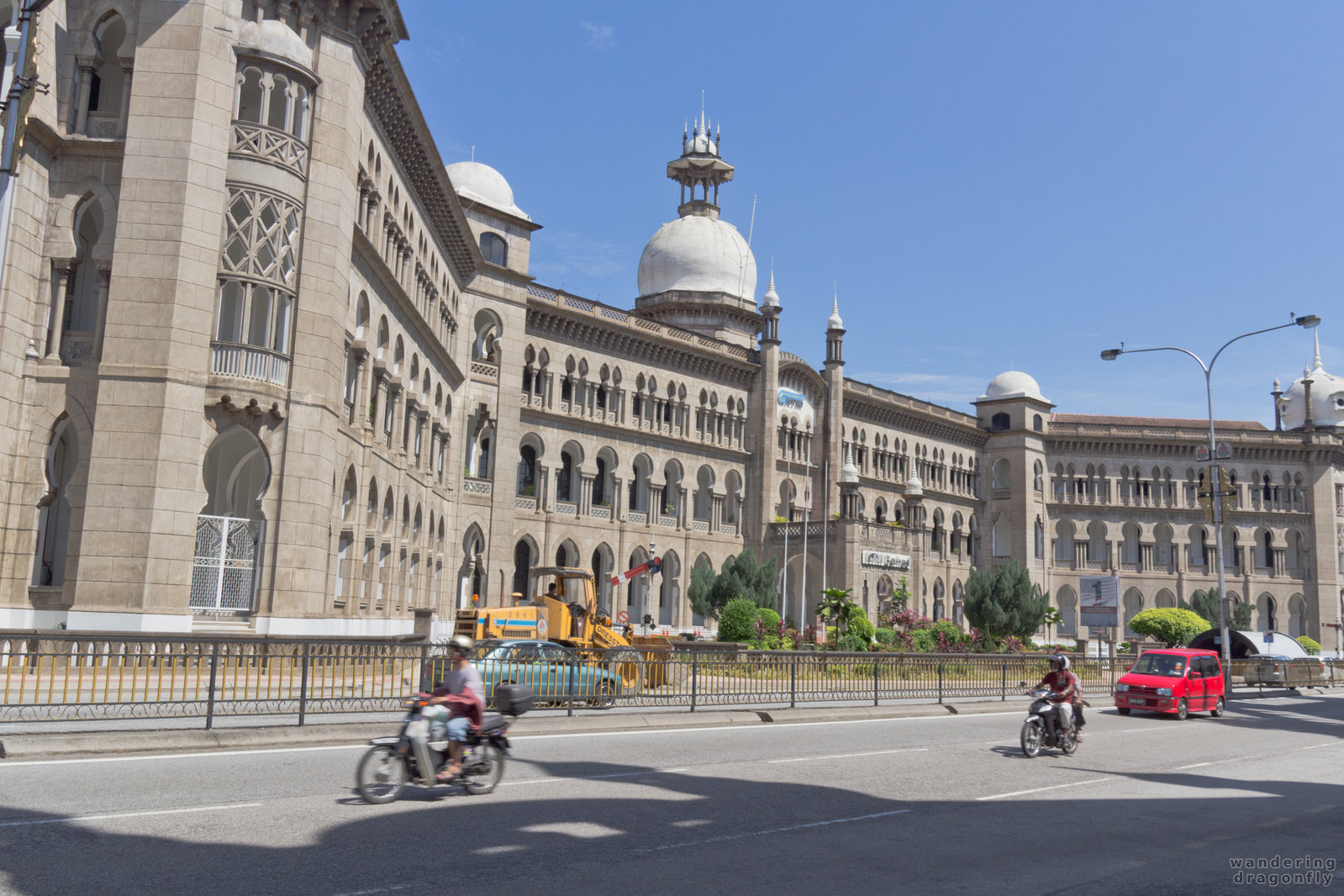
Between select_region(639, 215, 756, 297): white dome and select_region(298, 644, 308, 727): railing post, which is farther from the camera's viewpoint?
select_region(639, 215, 756, 297): white dome

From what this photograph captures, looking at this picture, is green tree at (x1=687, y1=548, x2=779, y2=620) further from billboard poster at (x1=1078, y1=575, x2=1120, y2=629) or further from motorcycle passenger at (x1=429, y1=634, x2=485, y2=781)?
motorcycle passenger at (x1=429, y1=634, x2=485, y2=781)

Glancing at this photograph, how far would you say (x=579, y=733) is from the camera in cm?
1609

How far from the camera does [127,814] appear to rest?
338 inches

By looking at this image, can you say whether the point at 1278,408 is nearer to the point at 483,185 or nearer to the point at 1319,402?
the point at 1319,402

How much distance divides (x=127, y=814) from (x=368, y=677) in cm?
757

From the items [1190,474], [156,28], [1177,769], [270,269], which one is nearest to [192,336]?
[270,269]

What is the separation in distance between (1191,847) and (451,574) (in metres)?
34.2

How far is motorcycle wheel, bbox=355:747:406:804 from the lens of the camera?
380 inches

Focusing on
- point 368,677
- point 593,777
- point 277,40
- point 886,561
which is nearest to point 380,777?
point 593,777

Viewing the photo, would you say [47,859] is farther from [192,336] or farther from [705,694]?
[192,336]

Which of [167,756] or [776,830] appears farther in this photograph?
[167,756]

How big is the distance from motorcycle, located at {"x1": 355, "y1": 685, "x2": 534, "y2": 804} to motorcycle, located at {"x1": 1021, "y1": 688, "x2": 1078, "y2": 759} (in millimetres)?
8014

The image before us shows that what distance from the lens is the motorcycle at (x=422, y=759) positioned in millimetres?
9711

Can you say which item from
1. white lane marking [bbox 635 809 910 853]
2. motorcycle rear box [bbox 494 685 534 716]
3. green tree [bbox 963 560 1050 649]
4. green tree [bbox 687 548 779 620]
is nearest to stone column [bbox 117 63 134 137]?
motorcycle rear box [bbox 494 685 534 716]
